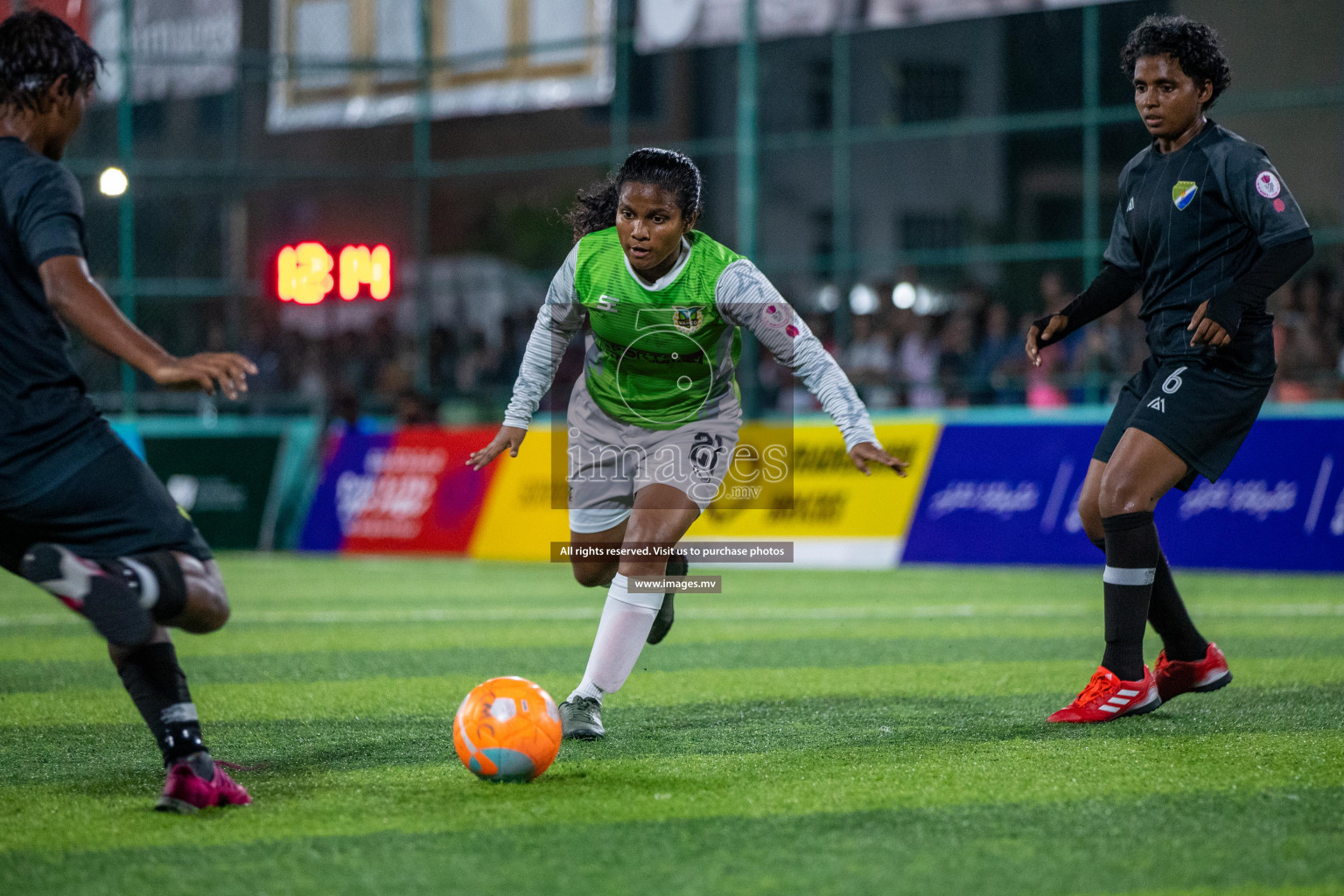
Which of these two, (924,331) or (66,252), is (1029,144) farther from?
(66,252)

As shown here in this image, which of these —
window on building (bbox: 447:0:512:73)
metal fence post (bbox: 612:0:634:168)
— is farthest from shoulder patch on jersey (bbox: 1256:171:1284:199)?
window on building (bbox: 447:0:512:73)

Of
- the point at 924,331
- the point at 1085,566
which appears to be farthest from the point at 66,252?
the point at 924,331

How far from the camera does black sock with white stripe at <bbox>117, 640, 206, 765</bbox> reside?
13.6 ft

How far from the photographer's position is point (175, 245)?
2059 centimetres

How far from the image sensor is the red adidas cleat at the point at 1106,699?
5.40 meters

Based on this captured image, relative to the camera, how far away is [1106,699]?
5.40 metres

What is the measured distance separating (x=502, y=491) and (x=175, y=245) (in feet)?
26.8

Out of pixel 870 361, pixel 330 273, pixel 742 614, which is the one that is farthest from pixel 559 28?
pixel 742 614

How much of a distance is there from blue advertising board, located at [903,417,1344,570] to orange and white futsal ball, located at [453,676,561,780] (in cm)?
744

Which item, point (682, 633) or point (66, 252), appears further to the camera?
point (682, 633)

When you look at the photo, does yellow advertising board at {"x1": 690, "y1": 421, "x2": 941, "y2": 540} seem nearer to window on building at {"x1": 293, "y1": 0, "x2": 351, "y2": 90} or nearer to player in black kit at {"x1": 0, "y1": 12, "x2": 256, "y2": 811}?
player in black kit at {"x1": 0, "y1": 12, "x2": 256, "y2": 811}

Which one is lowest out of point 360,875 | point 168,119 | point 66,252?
point 360,875

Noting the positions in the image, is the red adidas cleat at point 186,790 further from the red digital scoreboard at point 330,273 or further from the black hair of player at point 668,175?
the red digital scoreboard at point 330,273

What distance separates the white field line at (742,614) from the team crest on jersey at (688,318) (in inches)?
169
